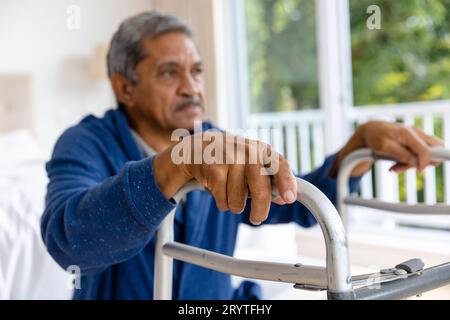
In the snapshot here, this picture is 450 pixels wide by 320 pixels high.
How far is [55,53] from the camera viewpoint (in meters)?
3.28

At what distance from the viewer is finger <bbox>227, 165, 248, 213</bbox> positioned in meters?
0.52

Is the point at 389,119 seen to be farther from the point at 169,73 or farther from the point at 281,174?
the point at 281,174

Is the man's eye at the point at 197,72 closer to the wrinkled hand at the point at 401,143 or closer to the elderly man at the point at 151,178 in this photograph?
the elderly man at the point at 151,178

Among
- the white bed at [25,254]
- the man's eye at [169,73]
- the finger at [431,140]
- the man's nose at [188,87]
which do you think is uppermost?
the man's eye at [169,73]

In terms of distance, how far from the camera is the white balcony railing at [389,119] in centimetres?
329

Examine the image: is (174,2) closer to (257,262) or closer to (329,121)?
(329,121)

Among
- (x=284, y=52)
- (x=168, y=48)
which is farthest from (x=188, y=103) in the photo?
(x=284, y=52)

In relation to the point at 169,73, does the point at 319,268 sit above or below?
below

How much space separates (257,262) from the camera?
0.57 metres

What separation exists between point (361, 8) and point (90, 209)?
448 centimetres

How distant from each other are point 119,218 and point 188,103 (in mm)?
577

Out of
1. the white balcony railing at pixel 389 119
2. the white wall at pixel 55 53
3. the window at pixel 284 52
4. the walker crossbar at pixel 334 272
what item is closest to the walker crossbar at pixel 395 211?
the walker crossbar at pixel 334 272

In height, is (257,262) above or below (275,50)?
below

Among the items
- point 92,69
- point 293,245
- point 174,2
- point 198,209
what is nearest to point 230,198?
point 198,209
